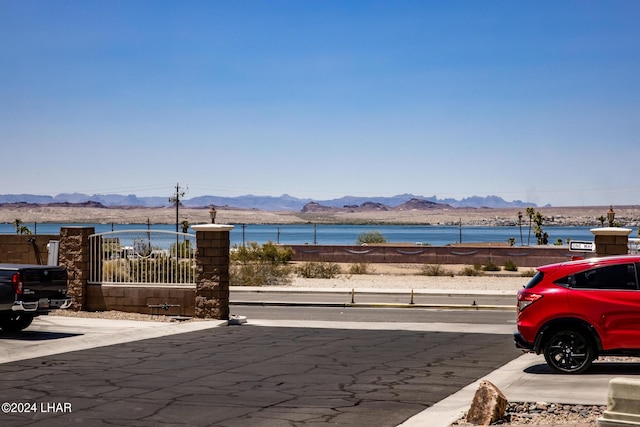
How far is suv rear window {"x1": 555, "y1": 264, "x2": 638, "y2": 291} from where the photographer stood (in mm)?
13536

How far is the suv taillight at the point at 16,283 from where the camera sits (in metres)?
17.7

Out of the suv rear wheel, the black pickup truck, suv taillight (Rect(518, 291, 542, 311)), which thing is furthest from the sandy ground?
the suv rear wheel

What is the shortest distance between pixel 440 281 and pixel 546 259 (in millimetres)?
15630

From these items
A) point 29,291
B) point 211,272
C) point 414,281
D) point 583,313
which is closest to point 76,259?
point 211,272

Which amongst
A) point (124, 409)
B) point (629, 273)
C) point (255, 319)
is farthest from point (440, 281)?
point (124, 409)

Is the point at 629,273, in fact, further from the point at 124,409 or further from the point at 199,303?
the point at 199,303

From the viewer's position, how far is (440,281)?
4541cm

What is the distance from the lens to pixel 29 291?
1800cm

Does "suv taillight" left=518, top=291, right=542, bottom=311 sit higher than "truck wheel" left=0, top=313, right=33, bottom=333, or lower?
higher

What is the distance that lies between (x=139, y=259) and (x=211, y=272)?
2340mm

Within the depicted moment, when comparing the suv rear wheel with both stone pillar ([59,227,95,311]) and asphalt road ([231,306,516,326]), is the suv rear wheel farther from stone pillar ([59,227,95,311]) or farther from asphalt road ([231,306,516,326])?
stone pillar ([59,227,95,311])

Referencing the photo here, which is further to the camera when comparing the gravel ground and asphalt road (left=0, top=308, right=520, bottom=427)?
asphalt road (left=0, top=308, right=520, bottom=427)

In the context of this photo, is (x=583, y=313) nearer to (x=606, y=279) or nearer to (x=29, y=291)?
(x=606, y=279)

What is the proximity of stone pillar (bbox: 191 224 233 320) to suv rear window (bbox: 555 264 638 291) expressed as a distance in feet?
34.8
